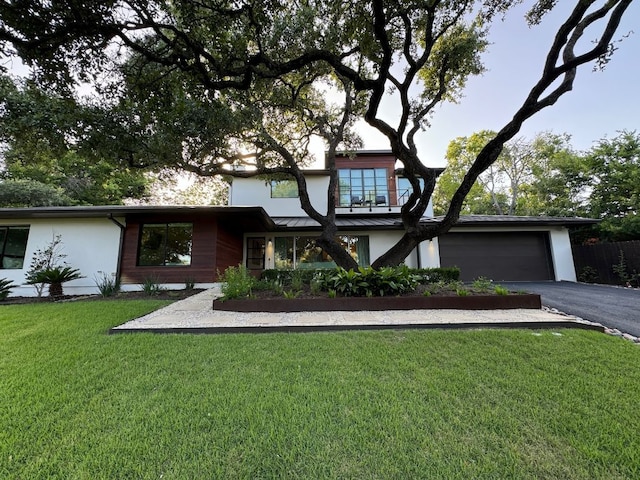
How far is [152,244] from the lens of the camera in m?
8.61

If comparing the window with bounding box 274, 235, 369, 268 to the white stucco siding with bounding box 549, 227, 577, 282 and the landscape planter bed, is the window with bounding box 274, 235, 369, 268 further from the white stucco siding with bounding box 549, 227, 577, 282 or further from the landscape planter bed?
the white stucco siding with bounding box 549, 227, 577, 282

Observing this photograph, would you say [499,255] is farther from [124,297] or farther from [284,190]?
[124,297]

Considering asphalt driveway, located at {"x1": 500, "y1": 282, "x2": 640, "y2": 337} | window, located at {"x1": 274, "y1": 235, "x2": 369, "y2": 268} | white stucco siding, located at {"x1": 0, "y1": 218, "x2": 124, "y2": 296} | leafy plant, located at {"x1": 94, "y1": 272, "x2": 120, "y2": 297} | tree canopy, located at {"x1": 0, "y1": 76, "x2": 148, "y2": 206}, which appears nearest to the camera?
asphalt driveway, located at {"x1": 500, "y1": 282, "x2": 640, "y2": 337}

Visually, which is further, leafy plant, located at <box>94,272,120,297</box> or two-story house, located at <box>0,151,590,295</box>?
two-story house, located at <box>0,151,590,295</box>

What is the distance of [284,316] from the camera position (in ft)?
15.6

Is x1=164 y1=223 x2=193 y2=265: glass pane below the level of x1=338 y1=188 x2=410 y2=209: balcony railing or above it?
below

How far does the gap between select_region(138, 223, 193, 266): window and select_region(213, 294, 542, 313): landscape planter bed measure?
14.6 ft

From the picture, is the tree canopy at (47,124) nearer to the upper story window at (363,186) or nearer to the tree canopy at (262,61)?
the tree canopy at (262,61)

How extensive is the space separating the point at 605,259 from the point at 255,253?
13273 mm

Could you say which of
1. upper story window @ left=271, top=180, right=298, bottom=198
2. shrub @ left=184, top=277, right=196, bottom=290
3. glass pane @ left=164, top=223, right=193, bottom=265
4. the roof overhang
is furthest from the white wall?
glass pane @ left=164, top=223, right=193, bottom=265

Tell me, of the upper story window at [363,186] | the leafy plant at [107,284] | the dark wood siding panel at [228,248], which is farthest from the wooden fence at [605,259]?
the leafy plant at [107,284]

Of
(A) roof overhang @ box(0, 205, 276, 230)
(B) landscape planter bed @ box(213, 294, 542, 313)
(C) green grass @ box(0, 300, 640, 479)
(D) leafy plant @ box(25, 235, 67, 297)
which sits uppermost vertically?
(A) roof overhang @ box(0, 205, 276, 230)

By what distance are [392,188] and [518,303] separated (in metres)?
8.13

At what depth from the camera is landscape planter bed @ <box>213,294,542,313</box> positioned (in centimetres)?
516
